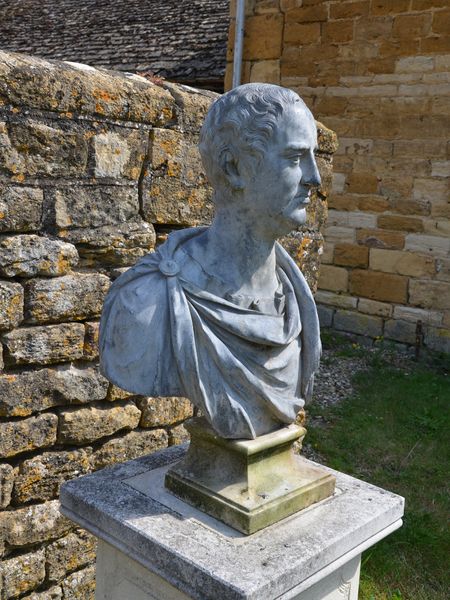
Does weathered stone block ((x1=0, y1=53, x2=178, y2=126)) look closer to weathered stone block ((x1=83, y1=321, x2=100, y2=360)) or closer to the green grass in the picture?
weathered stone block ((x1=83, y1=321, x2=100, y2=360))

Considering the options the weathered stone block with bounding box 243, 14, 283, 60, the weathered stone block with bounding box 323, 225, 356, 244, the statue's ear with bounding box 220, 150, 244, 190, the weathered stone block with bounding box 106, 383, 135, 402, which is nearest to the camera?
the statue's ear with bounding box 220, 150, 244, 190

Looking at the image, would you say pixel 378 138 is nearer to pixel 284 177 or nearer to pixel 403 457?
pixel 403 457

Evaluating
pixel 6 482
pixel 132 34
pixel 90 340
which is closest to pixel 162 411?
pixel 90 340

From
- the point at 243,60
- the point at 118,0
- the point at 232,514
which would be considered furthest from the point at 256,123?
the point at 118,0

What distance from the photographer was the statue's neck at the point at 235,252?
7.09 ft

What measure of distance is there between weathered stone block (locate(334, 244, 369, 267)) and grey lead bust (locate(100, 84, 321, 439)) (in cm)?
566

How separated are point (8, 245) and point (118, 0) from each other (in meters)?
12.2

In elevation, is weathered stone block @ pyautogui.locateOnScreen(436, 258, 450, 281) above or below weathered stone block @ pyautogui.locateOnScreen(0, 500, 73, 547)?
above

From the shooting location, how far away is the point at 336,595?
7.64 ft

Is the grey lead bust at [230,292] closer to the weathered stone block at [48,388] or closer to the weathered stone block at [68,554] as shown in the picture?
the weathered stone block at [48,388]

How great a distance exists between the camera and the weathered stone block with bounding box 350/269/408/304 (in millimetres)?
7445

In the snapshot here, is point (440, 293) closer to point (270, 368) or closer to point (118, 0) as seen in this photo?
point (270, 368)

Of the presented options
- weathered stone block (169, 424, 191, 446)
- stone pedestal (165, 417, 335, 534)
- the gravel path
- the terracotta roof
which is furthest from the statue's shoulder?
the terracotta roof

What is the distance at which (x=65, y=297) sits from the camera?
3137 mm
